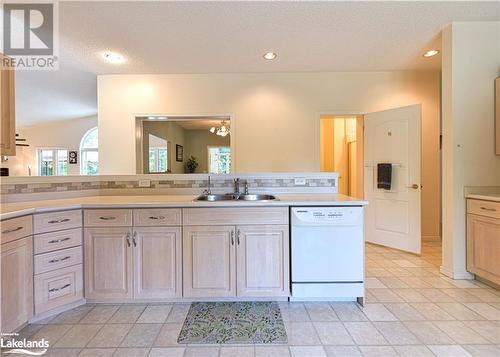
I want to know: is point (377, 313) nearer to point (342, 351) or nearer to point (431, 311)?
point (431, 311)

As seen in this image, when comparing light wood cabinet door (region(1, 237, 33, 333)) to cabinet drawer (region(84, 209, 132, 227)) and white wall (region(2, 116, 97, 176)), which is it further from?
white wall (region(2, 116, 97, 176))

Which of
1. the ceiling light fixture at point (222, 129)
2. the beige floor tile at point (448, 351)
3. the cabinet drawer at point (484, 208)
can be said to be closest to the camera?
the beige floor tile at point (448, 351)

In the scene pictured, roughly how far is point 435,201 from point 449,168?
5.08 ft

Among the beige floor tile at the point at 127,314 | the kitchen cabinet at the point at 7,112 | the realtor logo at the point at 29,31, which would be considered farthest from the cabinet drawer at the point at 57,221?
the realtor logo at the point at 29,31

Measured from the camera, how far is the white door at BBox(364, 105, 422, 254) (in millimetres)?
3213

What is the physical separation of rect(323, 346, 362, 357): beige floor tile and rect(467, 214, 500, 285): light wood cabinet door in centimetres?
165

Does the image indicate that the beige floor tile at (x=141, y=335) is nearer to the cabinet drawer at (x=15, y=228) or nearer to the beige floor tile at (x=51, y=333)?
the beige floor tile at (x=51, y=333)

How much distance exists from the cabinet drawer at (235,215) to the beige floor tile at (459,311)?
1.44 m

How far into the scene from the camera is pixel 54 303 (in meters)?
1.88

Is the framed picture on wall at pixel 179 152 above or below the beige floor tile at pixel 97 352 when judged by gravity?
above

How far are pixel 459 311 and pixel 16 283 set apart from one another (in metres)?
3.25

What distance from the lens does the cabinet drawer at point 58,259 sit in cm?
182

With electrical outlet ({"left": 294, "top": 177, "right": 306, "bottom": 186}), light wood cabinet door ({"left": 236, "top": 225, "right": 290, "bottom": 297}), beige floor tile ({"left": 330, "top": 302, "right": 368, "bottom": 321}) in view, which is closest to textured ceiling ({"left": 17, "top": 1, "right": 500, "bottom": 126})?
electrical outlet ({"left": 294, "top": 177, "right": 306, "bottom": 186})

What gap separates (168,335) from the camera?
1673 millimetres
